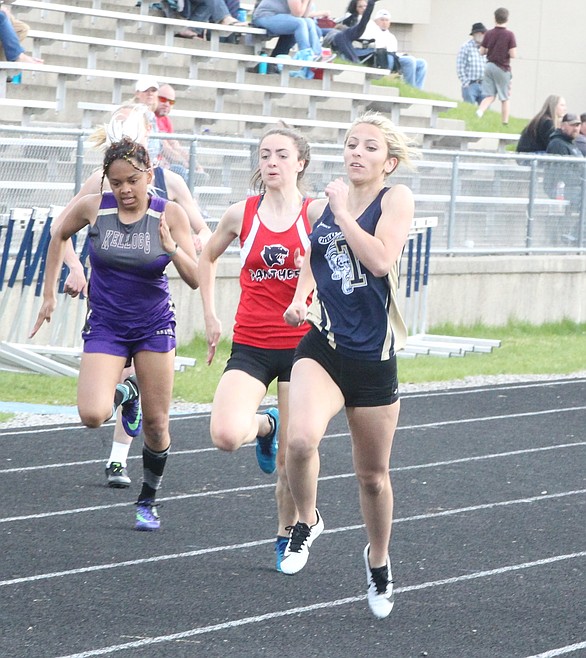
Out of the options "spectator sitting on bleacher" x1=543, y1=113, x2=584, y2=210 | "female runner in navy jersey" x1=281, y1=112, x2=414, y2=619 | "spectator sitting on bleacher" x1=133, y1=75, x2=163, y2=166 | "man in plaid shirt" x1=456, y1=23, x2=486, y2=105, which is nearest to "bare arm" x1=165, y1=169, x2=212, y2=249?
"female runner in navy jersey" x1=281, y1=112, x2=414, y2=619

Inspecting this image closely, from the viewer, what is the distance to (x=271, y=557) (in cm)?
616

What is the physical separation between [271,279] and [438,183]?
9233 millimetres

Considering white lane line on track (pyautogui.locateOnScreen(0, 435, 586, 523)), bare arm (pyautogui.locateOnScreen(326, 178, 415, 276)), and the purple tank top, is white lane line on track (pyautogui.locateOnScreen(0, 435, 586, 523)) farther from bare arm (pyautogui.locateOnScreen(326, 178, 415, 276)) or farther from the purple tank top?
bare arm (pyautogui.locateOnScreen(326, 178, 415, 276))

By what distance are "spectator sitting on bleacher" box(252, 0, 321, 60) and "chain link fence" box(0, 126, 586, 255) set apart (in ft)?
19.2

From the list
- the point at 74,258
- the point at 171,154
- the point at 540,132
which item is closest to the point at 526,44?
the point at 540,132

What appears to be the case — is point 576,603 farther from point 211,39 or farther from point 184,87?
point 211,39

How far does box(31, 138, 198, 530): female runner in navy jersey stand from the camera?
6.21 metres

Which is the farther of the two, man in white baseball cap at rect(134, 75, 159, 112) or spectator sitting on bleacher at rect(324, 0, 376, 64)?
spectator sitting on bleacher at rect(324, 0, 376, 64)

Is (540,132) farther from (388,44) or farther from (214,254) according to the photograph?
(214,254)

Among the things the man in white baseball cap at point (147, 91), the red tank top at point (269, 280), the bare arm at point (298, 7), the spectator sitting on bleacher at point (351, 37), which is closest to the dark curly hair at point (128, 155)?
the red tank top at point (269, 280)

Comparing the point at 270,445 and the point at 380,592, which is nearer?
the point at 380,592

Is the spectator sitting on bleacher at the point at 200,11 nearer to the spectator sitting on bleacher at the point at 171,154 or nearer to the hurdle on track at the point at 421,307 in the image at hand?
the hurdle on track at the point at 421,307

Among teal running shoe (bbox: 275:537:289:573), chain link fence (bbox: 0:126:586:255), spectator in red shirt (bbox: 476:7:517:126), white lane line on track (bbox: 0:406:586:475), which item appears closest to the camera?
teal running shoe (bbox: 275:537:289:573)

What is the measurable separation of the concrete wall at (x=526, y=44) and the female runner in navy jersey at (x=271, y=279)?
2673 centimetres
